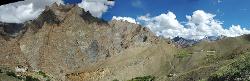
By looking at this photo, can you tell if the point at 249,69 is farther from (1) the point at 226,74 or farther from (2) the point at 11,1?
(2) the point at 11,1

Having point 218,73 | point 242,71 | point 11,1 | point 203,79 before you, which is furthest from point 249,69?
point 11,1

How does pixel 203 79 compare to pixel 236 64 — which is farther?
pixel 203 79

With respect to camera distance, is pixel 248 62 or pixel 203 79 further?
pixel 203 79

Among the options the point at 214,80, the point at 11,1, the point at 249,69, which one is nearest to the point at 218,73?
the point at 214,80

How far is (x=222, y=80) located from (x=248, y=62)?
11.4 metres

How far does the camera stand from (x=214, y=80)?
18488cm

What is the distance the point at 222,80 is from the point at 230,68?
9.06 meters

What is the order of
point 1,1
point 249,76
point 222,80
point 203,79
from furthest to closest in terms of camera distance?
point 203,79, point 222,80, point 249,76, point 1,1

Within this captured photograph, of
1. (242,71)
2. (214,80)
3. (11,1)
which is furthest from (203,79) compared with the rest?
(11,1)

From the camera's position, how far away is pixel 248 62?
179625 mm

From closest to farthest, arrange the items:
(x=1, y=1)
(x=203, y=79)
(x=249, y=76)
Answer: (x=1, y=1), (x=249, y=76), (x=203, y=79)

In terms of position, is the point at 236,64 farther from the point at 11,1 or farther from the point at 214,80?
the point at 11,1

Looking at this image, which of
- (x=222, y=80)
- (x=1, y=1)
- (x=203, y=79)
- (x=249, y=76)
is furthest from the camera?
(x=203, y=79)

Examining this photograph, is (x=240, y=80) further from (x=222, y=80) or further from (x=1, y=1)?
(x=1, y=1)
